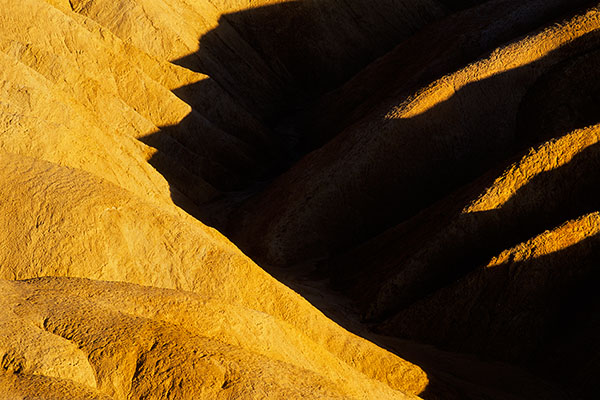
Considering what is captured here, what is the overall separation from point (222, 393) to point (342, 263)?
9786mm

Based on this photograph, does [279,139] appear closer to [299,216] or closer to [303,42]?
[303,42]

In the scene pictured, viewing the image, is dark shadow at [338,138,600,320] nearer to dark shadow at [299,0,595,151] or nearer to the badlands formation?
the badlands formation

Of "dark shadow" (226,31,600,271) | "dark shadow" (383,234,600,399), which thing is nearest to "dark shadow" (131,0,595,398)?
"dark shadow" (226,31,600,271)

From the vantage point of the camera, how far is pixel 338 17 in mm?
29953

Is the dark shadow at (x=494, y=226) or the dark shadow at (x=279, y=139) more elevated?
the dark shadow at (x=279, y=139)

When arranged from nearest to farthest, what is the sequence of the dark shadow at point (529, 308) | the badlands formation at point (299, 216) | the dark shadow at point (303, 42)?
1. the badlands formation at point (299, 216)
2. the dark shadow at point (529, 308)
3. the dark shadow at point (303, 42)

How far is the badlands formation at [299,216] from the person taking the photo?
353 inches

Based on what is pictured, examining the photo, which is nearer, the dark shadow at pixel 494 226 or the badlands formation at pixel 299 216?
the badlands formation at pixel 299 216

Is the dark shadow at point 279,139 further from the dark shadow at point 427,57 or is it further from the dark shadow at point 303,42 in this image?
the dark shadow at point 427,57

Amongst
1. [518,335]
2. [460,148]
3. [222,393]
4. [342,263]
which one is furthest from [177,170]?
[222,393]

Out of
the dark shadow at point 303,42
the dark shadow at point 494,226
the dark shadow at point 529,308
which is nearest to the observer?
the dark shadow at point 529,308

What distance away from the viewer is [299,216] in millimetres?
19078

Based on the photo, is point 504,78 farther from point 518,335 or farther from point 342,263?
point 518,335

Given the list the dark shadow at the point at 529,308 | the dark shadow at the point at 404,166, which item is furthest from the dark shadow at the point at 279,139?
the dark shadow at the point at 529,308
